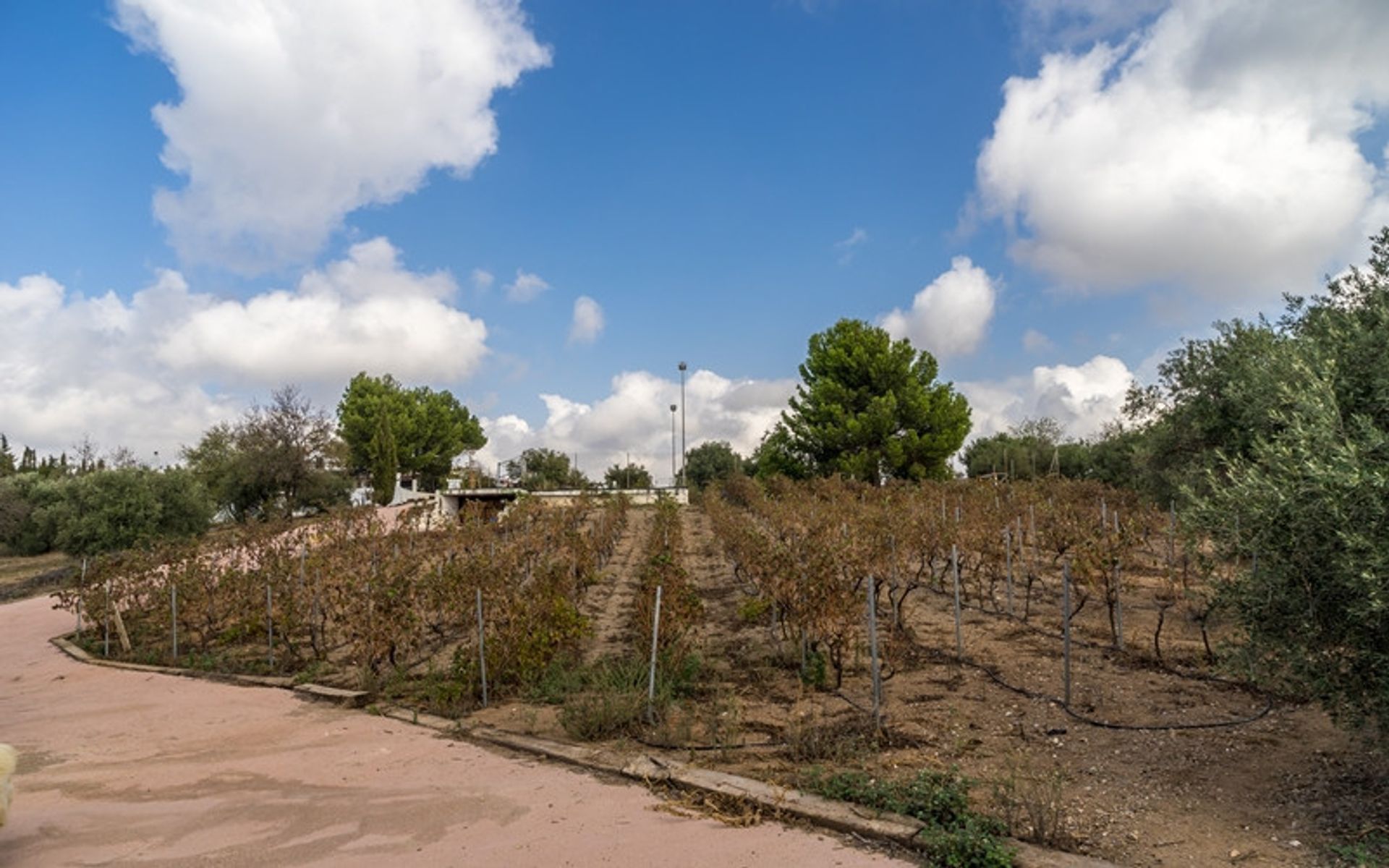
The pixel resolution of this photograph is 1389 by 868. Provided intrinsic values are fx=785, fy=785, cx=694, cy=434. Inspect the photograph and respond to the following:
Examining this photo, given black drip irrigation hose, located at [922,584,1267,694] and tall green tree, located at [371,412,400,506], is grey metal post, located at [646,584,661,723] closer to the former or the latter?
black drip irrigation hose, located at [922,584,1267,694]

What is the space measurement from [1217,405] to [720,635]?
9714 mm

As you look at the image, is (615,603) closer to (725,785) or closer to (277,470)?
(725,785)

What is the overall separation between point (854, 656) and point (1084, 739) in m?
3.18

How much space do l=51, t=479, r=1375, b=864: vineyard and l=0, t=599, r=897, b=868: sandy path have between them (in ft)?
2.82

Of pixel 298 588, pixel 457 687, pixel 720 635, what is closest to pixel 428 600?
pixel 457 687

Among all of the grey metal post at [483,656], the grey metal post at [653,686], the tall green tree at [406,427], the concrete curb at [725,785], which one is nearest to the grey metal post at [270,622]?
the concrete curb at [725,785]

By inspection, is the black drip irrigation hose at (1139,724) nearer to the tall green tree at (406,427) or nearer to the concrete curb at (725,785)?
the concrete curb at (725,785)

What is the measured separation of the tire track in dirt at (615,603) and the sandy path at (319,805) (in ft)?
10.3

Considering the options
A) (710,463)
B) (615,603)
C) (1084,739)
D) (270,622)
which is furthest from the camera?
(710,463)

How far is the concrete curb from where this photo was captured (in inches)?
161

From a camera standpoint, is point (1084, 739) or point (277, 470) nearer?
point (1084, 739)

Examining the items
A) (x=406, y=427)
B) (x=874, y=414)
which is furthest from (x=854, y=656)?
(x=406, y=427)

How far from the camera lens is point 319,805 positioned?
530 centimetres

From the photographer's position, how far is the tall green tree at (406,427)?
54250mm
